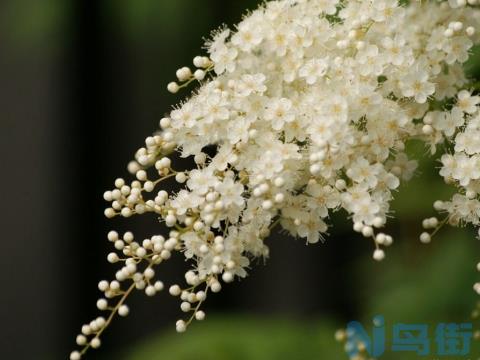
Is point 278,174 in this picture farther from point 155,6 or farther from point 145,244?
point 155,6

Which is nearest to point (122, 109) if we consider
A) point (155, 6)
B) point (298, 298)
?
point (298, 298)

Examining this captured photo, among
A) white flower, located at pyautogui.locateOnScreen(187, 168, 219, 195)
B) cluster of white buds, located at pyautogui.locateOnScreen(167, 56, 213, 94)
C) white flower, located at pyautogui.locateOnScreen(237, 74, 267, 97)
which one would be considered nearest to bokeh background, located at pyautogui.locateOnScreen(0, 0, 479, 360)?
cluster of white buds, located at pyautogui.locateOnScreen(167, 56, 213, 94)

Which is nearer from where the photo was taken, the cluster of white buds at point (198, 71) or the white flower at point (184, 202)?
the white flower at point (184, 202)

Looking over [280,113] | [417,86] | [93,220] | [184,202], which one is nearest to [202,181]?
[184,202]

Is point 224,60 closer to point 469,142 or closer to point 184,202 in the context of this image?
point 184,202

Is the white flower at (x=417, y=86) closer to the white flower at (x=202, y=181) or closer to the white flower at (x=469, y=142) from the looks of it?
the white flower at (x=469, y=142)

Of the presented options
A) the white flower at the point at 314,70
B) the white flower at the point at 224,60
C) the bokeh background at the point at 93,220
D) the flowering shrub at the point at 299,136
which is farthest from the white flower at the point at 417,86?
the bokeh background at the point at 93,220
